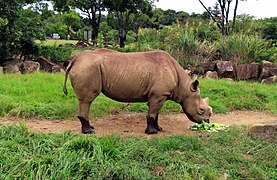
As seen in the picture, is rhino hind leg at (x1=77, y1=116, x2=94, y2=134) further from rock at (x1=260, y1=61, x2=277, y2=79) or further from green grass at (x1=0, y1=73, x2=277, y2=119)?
rock at (x1=260, y1=61, x2=277, y2=79)

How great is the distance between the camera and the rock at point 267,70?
13.1 metres

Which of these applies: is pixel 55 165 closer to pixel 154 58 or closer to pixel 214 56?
pixel 154 58

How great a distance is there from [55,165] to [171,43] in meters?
11.7

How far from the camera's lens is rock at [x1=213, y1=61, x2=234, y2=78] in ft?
44.3

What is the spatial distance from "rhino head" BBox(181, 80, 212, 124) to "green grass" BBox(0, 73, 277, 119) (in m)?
1.99

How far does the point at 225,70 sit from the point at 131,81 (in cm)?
804

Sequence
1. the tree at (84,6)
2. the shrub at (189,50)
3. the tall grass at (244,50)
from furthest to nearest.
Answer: the tree at (84,6), the shrub at (189,50), the tall grass at (244,50)

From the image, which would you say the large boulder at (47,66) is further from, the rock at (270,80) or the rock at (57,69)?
the rock at (270,80)

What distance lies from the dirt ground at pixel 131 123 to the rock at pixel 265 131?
1.14 metres

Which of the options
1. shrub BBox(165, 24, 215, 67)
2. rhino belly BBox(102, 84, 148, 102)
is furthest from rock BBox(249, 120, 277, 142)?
shrub BBox(165, 24, 215, 67)

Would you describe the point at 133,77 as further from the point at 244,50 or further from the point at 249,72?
the point at 244,50

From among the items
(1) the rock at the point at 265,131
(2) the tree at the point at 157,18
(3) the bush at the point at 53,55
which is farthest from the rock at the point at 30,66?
Answer: (2) the tree at the point at 157,18

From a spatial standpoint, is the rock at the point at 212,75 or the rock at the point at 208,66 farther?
the rock at the point at 208,66

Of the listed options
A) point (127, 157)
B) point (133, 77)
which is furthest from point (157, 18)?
point (127, 157)
